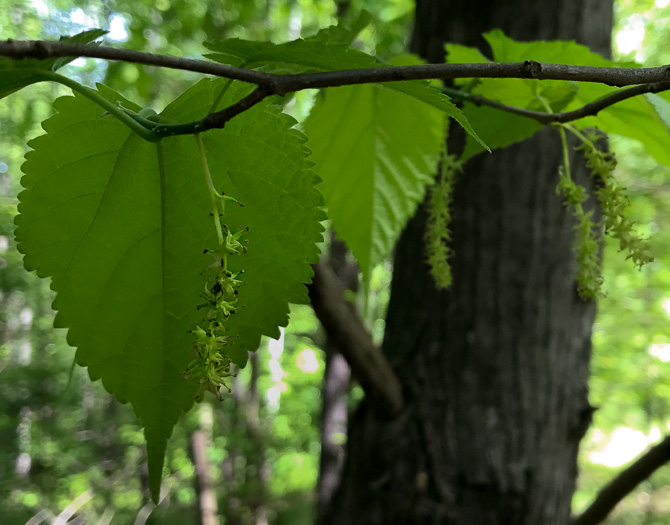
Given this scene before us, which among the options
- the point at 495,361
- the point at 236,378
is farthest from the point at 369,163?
the point at 236,378

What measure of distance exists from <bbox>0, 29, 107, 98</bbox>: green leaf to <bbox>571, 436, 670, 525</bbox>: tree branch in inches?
24.1

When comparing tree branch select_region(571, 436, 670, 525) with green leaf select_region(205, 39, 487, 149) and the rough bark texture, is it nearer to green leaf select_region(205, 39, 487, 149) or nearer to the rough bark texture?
the rough bark texture

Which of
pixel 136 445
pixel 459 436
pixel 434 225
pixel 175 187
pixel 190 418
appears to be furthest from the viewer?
pixel 136 445

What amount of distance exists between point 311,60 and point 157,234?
0.12m

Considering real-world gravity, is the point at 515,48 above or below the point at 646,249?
above

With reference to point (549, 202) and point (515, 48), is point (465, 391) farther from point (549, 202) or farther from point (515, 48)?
point (515, 48)

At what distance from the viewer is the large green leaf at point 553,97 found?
32 centimetres

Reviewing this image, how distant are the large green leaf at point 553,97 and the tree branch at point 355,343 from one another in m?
0.27

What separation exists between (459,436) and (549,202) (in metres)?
0.31

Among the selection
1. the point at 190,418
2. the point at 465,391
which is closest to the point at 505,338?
the point at 465,391

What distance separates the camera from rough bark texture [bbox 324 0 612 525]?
2.14 feet

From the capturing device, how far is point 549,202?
2.35 ft

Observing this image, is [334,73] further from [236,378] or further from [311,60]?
[236,378]

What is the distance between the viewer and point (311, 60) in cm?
23
